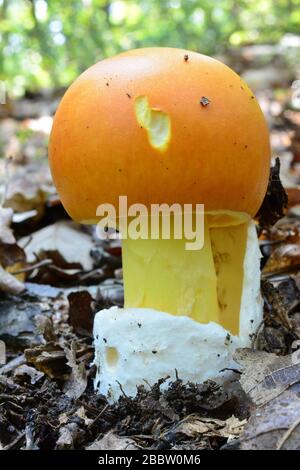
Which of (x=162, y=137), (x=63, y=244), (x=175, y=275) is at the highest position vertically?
(x=162, y=137)

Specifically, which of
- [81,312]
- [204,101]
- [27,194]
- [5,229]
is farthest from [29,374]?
[27,194]

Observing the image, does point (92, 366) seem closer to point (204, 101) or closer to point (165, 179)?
point (165, 179)

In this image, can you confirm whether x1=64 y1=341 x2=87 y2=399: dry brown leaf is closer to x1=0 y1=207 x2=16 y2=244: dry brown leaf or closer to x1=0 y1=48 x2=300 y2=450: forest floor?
x1=0 y1=48 x2=300 y2=450: forest floor

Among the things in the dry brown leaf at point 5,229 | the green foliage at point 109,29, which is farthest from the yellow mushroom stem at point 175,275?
the green foliage at point 109,29

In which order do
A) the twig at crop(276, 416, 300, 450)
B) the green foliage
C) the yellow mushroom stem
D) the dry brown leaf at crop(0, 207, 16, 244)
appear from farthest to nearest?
the green foliage → the dry brown leaf at crop(0, 207, 16, 244) → the yellow mushroom stem → the twig at crop(276, 416, 300, 450)

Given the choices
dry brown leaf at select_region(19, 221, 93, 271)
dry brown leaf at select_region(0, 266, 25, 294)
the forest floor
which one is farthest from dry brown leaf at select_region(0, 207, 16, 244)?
dry brown leaf at select_region(19, 221, 93, 271)

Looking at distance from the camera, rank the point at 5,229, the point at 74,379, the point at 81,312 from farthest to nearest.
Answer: the point at 5,229
the point at 81,312
the point at 74,379
